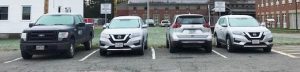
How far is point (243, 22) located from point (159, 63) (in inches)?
235

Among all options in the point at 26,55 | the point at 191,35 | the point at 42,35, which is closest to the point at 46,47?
the point at 42,35

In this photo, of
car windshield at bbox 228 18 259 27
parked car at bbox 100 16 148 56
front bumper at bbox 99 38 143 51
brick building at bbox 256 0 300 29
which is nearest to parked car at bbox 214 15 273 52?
car windshield at bbox 228 18 259 27

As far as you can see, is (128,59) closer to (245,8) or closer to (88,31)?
(88,31)

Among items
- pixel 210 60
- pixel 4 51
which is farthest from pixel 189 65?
pixel 4 51

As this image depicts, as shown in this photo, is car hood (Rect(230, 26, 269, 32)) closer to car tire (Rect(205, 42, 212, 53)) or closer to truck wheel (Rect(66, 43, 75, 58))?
car tire (Rect(205, 42, 212, 53))

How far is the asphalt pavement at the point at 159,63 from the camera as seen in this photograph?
1312cm

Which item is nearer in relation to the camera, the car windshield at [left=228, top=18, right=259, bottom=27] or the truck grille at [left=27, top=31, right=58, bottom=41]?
the truck grille at [left=27, top=31, right=58, bottom=41]

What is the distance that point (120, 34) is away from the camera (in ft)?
55.6

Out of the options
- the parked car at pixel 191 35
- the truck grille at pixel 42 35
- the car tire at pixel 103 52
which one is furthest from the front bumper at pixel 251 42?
the truck grille at pixel 42 35

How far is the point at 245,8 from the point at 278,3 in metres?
47.1

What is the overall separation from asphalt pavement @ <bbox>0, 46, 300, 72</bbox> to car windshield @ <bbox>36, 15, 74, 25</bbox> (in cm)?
125

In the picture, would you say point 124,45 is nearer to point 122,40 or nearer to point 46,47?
point 122,40

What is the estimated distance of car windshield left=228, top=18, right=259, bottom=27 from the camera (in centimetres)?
1907

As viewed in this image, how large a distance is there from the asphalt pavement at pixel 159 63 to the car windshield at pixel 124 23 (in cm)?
106
